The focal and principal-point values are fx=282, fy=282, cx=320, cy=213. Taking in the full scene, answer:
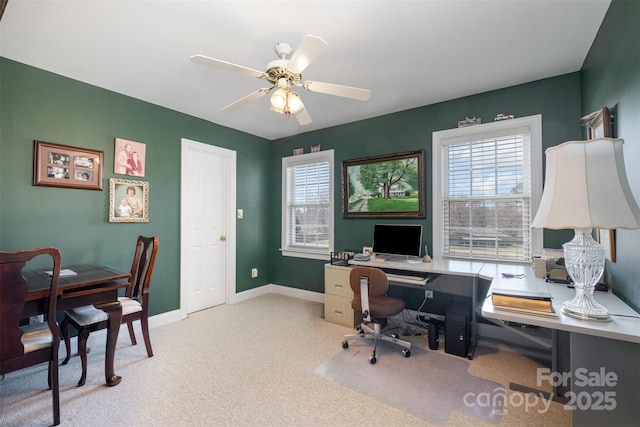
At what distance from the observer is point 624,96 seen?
158cm

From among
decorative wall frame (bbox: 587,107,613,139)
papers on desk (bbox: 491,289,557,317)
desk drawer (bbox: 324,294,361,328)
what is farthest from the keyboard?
decorative wall frame (bbox: 587,107,613,139)

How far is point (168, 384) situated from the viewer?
2.10 metres

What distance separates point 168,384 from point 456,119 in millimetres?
3672

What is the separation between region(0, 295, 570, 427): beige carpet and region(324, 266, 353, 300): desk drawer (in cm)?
42

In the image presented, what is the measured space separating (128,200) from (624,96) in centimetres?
406

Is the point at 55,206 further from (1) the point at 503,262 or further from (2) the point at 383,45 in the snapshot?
(1) the point at 503,262

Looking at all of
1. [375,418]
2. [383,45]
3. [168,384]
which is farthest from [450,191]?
[168,384]

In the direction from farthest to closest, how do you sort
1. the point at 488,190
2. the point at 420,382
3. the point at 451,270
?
the point at 488,190 → the point at 451,270 → the point at 420,382

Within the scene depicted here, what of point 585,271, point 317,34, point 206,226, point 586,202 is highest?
point 317,34

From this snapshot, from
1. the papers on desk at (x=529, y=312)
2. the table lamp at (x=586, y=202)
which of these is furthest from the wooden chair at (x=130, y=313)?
the table lamp at (x=586, y=202)

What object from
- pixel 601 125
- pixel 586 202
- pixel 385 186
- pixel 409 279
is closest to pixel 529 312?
pixel 586 202

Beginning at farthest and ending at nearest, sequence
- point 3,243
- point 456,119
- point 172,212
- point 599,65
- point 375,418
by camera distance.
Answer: point 172,212
point 456,119
point 3,243
point 599,65
point 375,418

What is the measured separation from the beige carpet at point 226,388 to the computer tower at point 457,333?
14 centimetres

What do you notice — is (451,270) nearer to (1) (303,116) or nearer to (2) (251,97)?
(1) (303,116)
